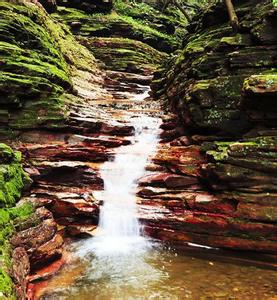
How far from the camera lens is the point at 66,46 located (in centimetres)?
2762

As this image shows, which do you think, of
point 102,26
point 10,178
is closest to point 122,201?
point 10,178

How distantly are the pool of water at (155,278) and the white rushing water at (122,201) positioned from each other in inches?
20.9

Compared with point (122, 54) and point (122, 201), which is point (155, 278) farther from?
point (122, 54)

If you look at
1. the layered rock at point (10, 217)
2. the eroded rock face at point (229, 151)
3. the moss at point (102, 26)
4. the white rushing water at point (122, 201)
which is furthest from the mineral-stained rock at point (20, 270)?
the moss at point (102, 26)

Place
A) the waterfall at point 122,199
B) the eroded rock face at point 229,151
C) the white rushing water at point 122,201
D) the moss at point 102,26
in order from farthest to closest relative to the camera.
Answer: the moss at point 102,26, the waterfall at point 122,199, the white rushing water at point 122,201, the eroded rock face at point 229,151

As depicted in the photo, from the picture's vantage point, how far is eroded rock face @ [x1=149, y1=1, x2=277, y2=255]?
39.9ft

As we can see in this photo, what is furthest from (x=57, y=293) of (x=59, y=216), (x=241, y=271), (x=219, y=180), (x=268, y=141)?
(x=268, y=141)

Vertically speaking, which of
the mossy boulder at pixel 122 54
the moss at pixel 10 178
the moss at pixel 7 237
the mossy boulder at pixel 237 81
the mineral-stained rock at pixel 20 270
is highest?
the mossy boulder at pixel 122 54

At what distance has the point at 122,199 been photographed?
47.2 feet

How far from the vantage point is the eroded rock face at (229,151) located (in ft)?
39.9

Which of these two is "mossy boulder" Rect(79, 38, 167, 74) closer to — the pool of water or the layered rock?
the layered rock

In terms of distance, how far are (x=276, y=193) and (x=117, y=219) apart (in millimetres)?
5862

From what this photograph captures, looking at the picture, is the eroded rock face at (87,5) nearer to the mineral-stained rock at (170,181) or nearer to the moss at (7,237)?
the mineral-stained rock at (170,181)

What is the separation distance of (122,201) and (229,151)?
464 cm
